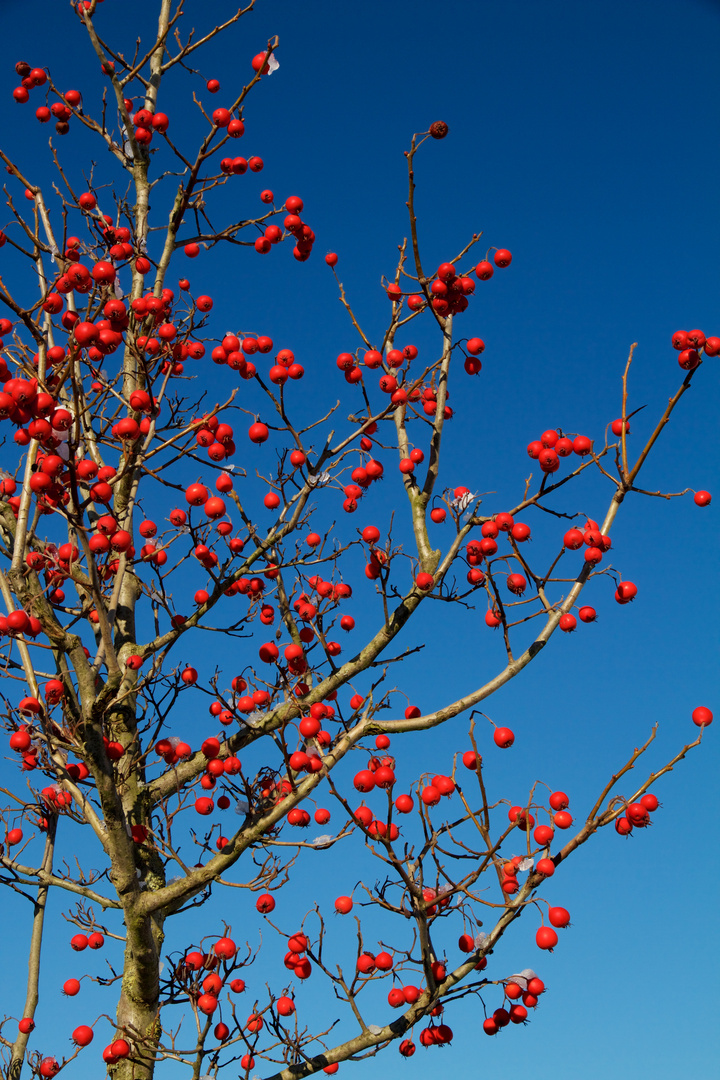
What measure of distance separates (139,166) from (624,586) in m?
6.19

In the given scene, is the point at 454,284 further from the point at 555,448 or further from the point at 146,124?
the point at 146,124

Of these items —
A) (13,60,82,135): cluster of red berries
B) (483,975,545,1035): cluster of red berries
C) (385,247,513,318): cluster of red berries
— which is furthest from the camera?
(13,60,82,135): cluster of red berries

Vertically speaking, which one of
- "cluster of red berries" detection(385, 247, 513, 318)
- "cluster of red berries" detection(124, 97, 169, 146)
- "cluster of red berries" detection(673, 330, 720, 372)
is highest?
"cluster of red berries" detection(124, 97, 169, 146)

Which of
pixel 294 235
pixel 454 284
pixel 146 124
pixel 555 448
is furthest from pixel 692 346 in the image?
pixel 146 124

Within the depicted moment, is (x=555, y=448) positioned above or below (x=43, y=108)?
below

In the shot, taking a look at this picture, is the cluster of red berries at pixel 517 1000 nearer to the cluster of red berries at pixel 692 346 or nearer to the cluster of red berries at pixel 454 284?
the cluster of red berries at pixel 692 346

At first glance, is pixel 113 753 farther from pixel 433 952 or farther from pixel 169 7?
pixel 169 7

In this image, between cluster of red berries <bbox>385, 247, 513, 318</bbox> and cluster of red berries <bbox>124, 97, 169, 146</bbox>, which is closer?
cluster of red berries <bbox>385, 247, 513, 318</bbox>

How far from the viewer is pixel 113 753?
5059 millimetres

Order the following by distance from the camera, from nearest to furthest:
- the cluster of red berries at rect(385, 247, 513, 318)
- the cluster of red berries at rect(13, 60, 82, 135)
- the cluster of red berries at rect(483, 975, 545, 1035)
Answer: the cluster of red berries at rect(483, 975, 545, 1035) < the cluster of red berries at rect(385, 247, 513, 318) < the cluster of red berries at rect(13, 60, 82, 135)

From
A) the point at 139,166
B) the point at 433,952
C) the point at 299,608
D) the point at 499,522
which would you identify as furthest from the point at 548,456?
the point at 139,166

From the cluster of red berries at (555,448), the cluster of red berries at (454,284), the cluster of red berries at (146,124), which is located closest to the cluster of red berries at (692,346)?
the cluster of red berries at (555,448)

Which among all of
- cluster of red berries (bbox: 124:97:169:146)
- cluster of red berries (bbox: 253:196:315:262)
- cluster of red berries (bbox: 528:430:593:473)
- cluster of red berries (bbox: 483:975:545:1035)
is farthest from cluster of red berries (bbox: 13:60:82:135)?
cluster of red berries (bbox: 483:975:545:1035)

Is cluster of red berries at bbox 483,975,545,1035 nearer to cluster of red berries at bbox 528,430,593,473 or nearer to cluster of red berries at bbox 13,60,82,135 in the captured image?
cluster of red berries at bbox 528,430,593,473
